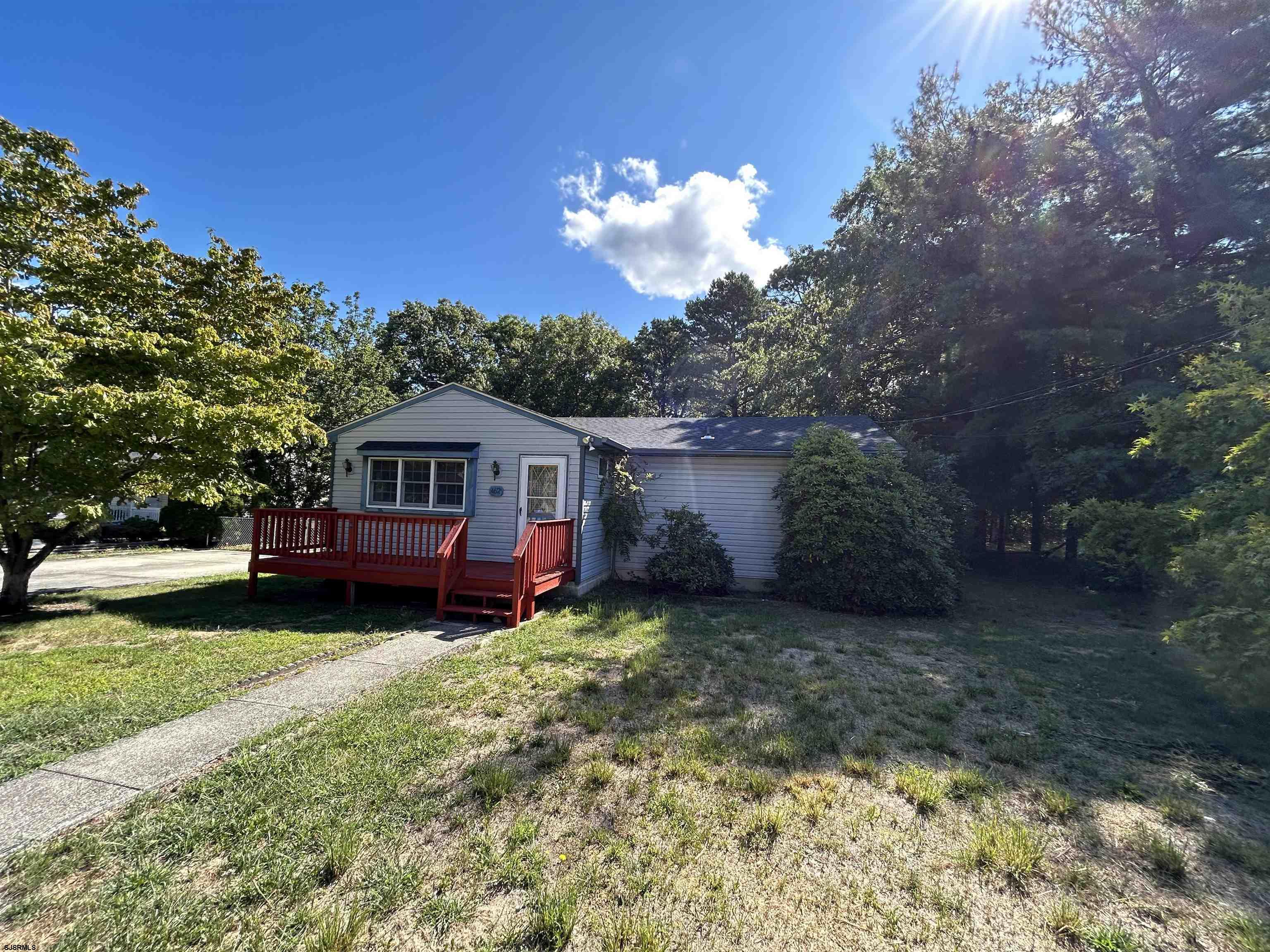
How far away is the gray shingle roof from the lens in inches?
414

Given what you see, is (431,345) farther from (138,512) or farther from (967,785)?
(967,785)

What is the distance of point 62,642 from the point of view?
5.61m

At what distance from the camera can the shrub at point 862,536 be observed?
856 centimetres

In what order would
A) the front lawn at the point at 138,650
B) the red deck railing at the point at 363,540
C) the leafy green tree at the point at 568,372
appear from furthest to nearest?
the leafy green tree at the point at 568,372, the red deck railing at the point at 363,540, the front lawn at the point at 138,650

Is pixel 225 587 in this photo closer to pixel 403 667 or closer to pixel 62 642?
pixel 62 642

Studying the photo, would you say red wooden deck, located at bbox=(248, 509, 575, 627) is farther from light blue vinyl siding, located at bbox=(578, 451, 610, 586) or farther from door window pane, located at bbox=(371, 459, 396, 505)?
door window pane, located at bbox=(371, 459, 396, 505)

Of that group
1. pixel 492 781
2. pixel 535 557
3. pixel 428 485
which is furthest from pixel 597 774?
pixel 428 485

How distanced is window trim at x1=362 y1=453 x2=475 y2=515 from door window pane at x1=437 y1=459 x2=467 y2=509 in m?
0.02

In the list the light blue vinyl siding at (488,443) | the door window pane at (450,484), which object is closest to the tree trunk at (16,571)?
the light blue vinyl siding at (488,443)

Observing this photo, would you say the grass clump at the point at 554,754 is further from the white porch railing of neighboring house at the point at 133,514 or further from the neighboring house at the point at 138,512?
the white porch railing of neighboring house at the point at 133,514

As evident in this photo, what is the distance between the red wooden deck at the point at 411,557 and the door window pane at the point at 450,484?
3.24 ft

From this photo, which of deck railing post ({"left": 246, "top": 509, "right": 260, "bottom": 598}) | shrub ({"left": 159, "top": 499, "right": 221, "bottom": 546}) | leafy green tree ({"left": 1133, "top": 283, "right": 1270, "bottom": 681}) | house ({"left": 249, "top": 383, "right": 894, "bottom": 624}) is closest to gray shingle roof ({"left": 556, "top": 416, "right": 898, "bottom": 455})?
house ({"left": 249, "top": 383, "right": 894, "bottom": 624})

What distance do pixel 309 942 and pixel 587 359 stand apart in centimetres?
2459

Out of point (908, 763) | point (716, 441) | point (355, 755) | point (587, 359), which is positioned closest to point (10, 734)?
point (355, 755)
